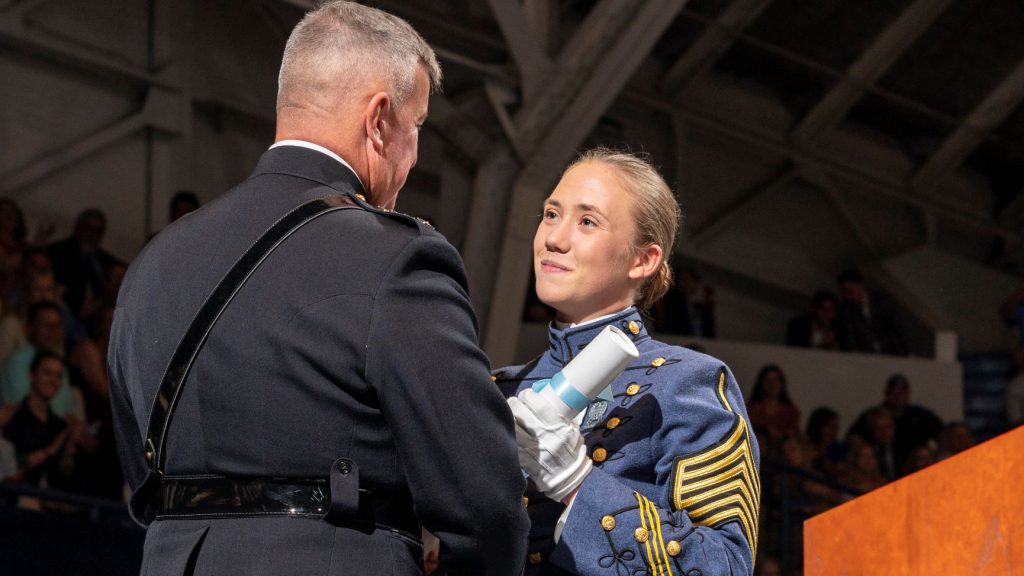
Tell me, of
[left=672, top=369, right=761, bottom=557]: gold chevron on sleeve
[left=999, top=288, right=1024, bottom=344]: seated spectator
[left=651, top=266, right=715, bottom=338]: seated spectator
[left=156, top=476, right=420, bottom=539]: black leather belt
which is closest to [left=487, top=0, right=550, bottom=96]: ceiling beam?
[left=651, top=266, right=715, bottom=338]: seated spectator

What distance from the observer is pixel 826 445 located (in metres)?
7.10

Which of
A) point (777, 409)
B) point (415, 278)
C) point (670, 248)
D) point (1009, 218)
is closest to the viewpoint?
point (415, 278)

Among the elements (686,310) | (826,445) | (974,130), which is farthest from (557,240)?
(974,130)

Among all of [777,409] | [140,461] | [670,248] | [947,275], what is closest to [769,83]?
[947,275]

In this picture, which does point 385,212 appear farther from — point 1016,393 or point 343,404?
point 1016,393

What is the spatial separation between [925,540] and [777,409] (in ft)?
17.9

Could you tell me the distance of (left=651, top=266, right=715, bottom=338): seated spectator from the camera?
25.7 feet

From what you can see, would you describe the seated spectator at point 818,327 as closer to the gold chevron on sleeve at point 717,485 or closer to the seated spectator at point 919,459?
the seated spectator at point 919,459

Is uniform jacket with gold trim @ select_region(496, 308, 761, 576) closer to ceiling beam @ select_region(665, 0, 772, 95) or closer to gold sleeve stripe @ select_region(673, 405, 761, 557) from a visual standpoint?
gold sleeve stripe @ select_region(673, 405, 761, 557)

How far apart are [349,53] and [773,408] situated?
5.73m

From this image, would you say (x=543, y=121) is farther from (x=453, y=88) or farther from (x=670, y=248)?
(x=670, y=248)

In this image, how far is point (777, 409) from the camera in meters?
6.98

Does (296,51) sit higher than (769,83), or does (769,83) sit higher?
(769,83)

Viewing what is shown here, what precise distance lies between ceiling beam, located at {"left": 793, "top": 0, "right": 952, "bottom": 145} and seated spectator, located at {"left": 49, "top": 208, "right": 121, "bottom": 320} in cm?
542
